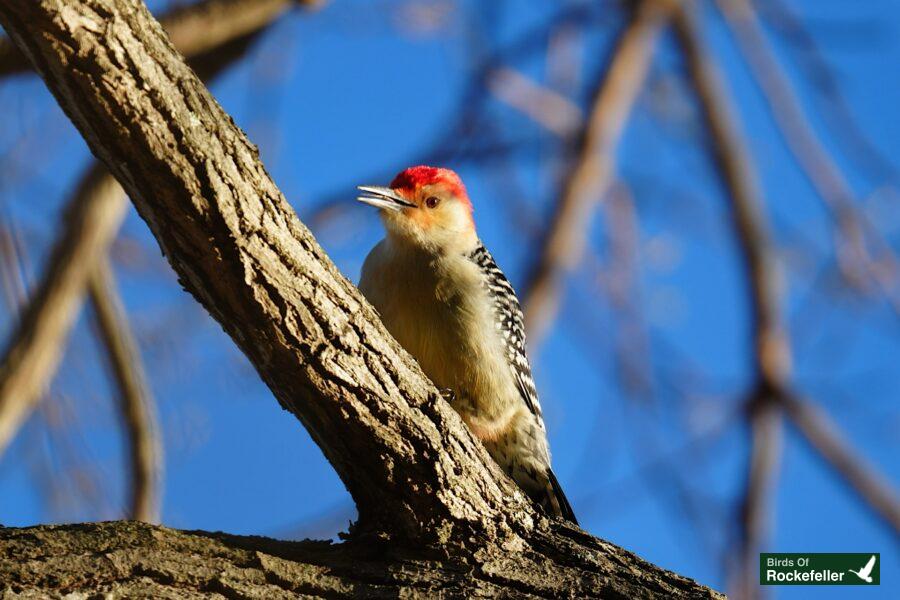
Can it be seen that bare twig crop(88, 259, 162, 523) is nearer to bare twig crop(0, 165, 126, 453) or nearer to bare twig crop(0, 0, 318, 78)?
bare twig crop(0, 165, 126, 453)

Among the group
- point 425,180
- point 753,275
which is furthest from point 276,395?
point 753,275

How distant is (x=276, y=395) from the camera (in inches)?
139

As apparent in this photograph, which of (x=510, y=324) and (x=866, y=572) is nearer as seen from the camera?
(x=510, y=324)

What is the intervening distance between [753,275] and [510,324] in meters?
2.75

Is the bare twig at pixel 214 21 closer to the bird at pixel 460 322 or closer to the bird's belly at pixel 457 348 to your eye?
the bird at pixel 460 322

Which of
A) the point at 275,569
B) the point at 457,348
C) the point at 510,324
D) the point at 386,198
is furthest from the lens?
the point at 386,198

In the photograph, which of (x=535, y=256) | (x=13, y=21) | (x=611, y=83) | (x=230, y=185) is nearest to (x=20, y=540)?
(x=230, y=185)

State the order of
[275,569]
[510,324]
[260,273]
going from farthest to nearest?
1. [510,324]
2. [275,569]
3. [260,273]

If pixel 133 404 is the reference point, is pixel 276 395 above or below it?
below

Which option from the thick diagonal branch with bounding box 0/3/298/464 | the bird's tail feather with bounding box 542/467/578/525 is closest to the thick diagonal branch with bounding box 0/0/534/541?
the bird's tail feather with bounding box 542/467/578/525

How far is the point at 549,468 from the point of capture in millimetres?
5289

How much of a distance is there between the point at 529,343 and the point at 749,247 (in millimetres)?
1820

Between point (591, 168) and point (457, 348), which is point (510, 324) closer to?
point (457, 348)

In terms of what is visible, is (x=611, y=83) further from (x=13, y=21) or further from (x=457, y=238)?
(x=13, y=21)
